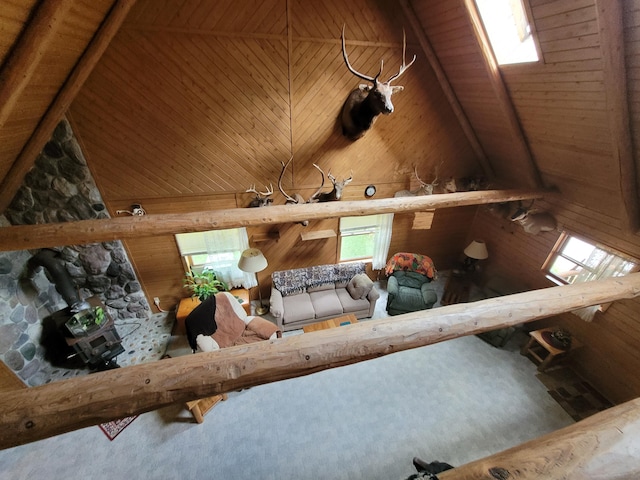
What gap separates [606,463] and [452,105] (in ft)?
14.9

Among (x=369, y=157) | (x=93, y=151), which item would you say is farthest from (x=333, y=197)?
(x=93, y=151)

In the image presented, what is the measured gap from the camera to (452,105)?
14.0 feet

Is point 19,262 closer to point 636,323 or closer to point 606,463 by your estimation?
point 606,463

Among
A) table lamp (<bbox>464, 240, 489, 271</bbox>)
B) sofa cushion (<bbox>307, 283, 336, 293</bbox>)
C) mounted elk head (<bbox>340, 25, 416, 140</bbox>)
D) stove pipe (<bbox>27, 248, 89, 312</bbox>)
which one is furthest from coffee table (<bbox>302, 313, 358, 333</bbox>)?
stove pipe (<bbox>27, 248, 89, 312</bbox>)

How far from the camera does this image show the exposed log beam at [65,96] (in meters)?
2.53

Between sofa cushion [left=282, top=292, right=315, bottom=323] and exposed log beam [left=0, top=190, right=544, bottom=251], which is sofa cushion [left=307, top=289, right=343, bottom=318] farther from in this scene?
exposed log beam [left=0, top=190, right=544, bottom=251]

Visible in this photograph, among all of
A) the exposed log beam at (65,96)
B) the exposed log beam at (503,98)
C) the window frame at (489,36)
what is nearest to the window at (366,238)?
the exposed log beam at (503,98)

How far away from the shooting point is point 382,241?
534 centimetres

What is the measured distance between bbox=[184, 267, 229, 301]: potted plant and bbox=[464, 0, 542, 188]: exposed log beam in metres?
5.01

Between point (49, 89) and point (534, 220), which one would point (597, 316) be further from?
point (49, 89)

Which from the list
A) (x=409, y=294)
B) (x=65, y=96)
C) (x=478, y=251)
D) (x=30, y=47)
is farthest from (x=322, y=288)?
(x=30, y=47)

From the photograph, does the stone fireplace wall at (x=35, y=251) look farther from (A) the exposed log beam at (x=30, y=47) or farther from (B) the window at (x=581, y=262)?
(B) the window at (x=581, y=262)

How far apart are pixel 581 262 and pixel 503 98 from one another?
9.07 ft

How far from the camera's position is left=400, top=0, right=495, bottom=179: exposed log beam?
11.7 feet
